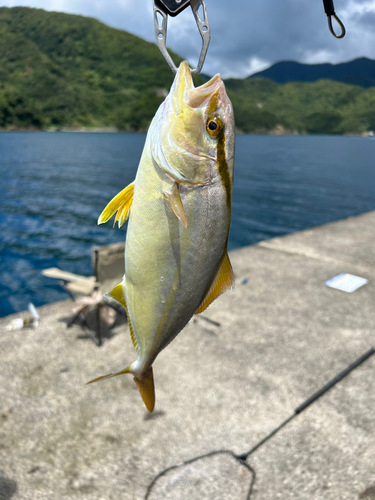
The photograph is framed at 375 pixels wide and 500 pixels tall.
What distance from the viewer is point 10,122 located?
392 feet

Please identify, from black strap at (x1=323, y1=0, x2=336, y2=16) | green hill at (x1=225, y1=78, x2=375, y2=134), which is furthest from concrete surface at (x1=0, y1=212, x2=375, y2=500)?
green hill at (x1=225, y1=78, x2=375, y2=134)

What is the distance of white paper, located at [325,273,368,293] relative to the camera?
7421 millimetres

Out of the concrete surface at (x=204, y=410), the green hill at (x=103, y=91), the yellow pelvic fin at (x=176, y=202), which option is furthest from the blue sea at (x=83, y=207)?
the green hill at (x=103, y=91)

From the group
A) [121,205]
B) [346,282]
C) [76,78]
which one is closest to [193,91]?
[121,205]

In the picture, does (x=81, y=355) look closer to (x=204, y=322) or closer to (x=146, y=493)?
(x=204, y=322)

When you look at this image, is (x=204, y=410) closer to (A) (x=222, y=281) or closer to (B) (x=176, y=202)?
(A) (x=222, y=281)

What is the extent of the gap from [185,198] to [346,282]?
Answer: 23.9 feet

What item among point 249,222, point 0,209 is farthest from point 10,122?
point 249,222

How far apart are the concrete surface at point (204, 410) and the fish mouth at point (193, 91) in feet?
11.1

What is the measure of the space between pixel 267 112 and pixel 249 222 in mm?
174078

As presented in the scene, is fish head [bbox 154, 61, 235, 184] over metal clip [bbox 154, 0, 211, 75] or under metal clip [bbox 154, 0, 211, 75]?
under

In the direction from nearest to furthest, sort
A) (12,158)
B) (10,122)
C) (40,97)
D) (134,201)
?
1. (134,201)
2. (12,158)
3. (10,122)
4. (40,97)

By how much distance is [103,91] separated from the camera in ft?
539

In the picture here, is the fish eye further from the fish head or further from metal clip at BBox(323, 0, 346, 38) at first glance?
metal clip at BBox(323, 0, 346, 38)
